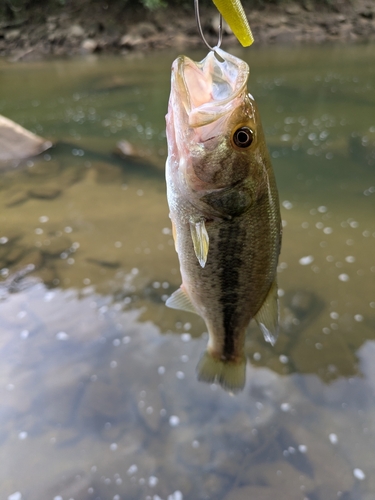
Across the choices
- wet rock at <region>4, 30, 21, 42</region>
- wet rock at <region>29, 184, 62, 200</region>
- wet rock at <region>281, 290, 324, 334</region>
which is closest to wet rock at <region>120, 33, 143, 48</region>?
wet rock at <region>4, 30, 21, 42</region>

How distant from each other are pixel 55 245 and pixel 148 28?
837 inches

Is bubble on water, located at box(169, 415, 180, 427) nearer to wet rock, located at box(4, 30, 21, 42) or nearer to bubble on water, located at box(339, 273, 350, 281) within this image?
bubble on water, located at box(339, 273, 350, 281)

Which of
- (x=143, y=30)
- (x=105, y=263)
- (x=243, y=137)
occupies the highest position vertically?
(x=243, y=137)

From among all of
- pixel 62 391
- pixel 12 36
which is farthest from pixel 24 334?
pixel 12 36

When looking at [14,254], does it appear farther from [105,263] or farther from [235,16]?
[235,16]

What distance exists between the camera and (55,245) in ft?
16.3

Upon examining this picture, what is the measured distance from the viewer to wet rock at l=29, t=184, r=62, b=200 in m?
6.12

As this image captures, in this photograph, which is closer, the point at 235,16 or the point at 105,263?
the point at 235,16

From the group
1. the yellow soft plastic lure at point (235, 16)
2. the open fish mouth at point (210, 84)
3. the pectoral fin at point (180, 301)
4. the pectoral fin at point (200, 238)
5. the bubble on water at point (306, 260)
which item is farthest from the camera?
the bubble on water at point (306, 260)

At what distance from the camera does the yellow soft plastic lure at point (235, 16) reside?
2.82 feet

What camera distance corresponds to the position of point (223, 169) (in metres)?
1.33

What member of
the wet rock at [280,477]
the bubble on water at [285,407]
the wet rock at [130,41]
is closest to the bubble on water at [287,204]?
the bubble on water at [285,407]

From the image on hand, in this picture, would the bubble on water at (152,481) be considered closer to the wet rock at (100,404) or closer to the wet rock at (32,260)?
the wet rock at (100,404)

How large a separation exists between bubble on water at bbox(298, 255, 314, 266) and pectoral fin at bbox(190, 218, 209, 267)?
3.44 meters
